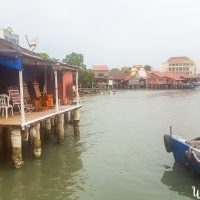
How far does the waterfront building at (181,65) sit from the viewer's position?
17325cm

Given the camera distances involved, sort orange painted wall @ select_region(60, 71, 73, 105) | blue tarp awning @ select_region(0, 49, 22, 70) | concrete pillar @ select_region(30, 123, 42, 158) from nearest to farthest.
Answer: blue tarp awning @ select_region(0, 49, 22, 70) → concrete pillar @ select_region(30, 123, 42, 158) → orange painted wall @ select_region(60, 71, 73, 105)

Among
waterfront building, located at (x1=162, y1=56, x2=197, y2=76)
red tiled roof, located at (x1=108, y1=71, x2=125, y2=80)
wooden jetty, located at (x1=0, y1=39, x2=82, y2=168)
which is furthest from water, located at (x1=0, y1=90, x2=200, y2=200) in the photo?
waterfront building, located at (x1=162, y1=56, x2=197, y2=76)

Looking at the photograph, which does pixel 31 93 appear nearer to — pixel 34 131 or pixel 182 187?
pixel 34 131

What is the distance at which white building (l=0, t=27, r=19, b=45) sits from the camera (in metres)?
19.9

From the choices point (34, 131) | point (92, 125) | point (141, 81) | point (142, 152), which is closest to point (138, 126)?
point (92, 125)

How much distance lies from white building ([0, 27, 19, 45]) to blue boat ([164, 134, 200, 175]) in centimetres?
1028

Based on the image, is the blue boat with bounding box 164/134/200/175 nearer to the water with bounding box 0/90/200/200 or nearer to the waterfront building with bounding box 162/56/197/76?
the water with bounding box 0/90/200/200

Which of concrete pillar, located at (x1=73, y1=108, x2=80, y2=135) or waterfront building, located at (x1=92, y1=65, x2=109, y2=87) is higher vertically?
waterfront building, located at (x1=92, y1=65, x2=109, y2=87)

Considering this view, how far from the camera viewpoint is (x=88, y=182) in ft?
40.1

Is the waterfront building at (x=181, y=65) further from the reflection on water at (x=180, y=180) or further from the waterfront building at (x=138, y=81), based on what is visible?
the reflection on water at (x=180, y=180)

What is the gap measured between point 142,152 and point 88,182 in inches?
194

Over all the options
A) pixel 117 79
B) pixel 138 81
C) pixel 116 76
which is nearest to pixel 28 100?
pixel 117 79

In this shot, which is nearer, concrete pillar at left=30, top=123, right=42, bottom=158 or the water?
the water

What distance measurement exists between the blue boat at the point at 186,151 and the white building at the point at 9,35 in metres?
10.3
